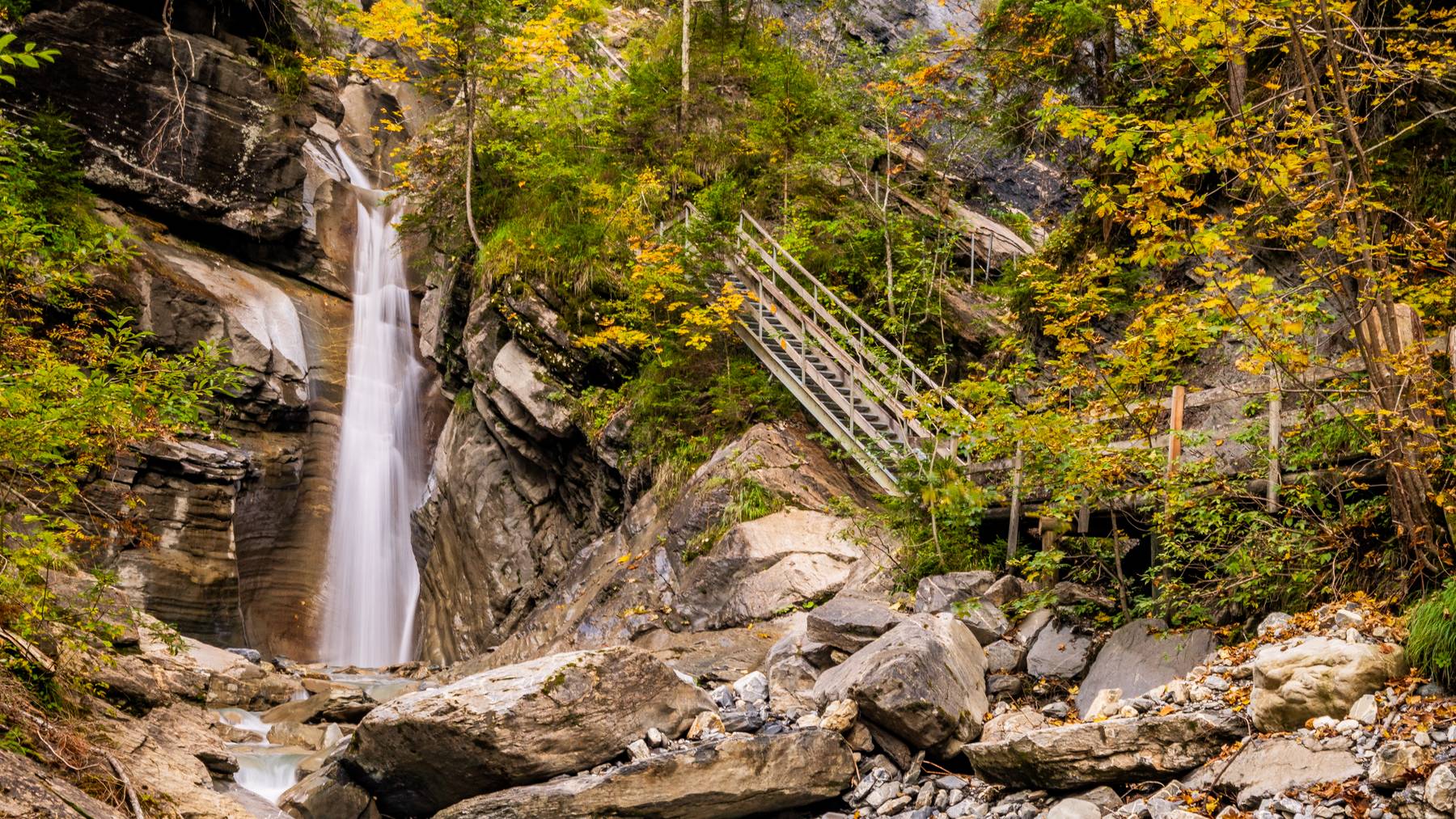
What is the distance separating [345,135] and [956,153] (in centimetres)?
1747

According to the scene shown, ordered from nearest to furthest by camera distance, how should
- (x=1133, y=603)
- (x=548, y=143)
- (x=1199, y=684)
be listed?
(x=1199, y=684)
(x=1133, y=603)
(x=548, y=143)

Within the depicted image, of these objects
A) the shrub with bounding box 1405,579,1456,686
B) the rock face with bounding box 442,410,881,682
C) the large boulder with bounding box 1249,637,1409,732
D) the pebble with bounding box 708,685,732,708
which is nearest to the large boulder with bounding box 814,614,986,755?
the pebble with bounding box 708,685,732,708

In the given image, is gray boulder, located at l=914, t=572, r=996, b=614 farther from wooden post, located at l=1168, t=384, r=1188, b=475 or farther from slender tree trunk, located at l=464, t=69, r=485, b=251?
slender tree trunk, located at l=464, t=69, r=485, b=251

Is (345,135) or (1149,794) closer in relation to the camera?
(1149,794)

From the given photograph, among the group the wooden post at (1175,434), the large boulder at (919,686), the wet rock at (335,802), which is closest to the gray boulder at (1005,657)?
the large boulder at (919,686)

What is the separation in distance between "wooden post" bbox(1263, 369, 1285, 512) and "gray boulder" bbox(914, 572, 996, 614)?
271cm

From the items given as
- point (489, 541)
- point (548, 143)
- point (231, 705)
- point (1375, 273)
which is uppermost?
point (548, 143)

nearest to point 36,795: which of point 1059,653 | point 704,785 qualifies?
point 704,785

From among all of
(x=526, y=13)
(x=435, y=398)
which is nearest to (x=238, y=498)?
(x=435, y=398)

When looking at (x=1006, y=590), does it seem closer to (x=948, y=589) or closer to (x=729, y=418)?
(x=948, y=589)

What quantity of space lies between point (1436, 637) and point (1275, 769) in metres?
1.22

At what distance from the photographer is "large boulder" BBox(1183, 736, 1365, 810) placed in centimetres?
547

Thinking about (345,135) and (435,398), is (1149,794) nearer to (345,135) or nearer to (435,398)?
(435,398)

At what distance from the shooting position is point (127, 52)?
1898 cm
